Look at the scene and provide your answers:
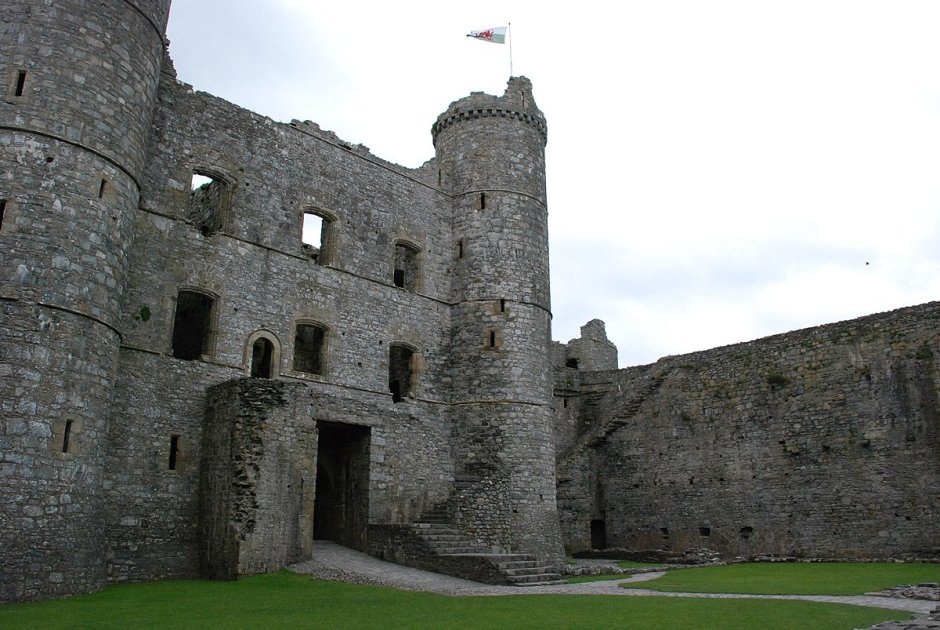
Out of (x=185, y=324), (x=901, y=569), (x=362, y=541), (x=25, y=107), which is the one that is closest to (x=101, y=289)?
(x=25, y=107)

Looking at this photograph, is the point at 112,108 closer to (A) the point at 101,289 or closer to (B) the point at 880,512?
(A) the point at 101,289

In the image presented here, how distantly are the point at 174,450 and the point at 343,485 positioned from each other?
476 cm

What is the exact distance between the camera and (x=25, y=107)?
13.6m

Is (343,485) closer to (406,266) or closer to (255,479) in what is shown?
(255,479)

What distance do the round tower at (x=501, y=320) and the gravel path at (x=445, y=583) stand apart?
370 centimetres

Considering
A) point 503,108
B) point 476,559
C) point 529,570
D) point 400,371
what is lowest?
point 529,570

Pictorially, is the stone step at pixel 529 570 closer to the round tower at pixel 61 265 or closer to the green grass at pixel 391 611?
the green grass at pixel 391 611

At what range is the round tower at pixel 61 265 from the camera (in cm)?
1211

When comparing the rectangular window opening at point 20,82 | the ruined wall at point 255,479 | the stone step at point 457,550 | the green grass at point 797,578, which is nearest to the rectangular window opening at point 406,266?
the ruined wall at point 255,479

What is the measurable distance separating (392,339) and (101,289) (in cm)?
833

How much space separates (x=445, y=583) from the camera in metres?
14.7

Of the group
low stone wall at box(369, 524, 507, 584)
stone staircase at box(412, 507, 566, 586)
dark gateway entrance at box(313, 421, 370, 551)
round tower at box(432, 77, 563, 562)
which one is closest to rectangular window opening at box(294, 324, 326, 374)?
dark gateway entrance at box(313, 421, 370, 551)

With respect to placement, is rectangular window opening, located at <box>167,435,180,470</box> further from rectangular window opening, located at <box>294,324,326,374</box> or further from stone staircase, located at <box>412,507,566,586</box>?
stone staircase, located at <box>412,507,566,586</box>

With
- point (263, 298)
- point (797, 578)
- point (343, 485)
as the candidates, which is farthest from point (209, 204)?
point (797, 578)
